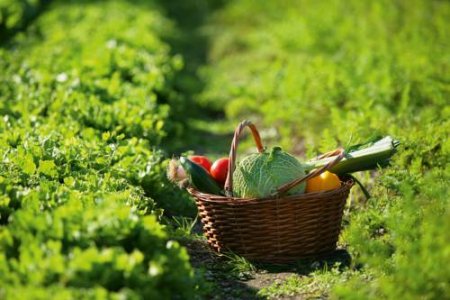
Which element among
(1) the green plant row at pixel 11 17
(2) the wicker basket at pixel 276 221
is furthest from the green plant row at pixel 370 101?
(1) the green plant row at pixel 11 17

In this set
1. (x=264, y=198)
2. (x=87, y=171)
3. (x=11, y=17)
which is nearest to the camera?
(x=264, y=198)

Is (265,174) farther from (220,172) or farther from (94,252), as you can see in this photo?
(94,252)

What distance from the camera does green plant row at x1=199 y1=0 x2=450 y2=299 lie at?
4074 millimetres

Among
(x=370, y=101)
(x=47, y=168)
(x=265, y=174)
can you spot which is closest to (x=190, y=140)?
(x=370, y=101)

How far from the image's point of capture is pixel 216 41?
582 inches

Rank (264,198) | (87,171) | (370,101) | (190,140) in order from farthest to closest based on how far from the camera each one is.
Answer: (190,140) < (370,101) < (87,171) < (264,198)

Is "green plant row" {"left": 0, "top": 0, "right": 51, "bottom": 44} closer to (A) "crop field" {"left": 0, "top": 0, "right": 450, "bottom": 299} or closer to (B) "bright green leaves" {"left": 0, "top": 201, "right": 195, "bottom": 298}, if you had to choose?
(A) "crop field" {"left": 0, "top": 0, "right": 450, "bottom": 299}

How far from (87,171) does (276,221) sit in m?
1.31

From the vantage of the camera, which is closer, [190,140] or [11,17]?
[190,140]

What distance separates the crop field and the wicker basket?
9 cm

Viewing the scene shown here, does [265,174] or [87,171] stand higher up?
[265,174]

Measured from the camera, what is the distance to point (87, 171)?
17.1ft

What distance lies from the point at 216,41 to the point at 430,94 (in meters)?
7.79

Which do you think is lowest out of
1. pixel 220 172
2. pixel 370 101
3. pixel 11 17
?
pixel 11 17
